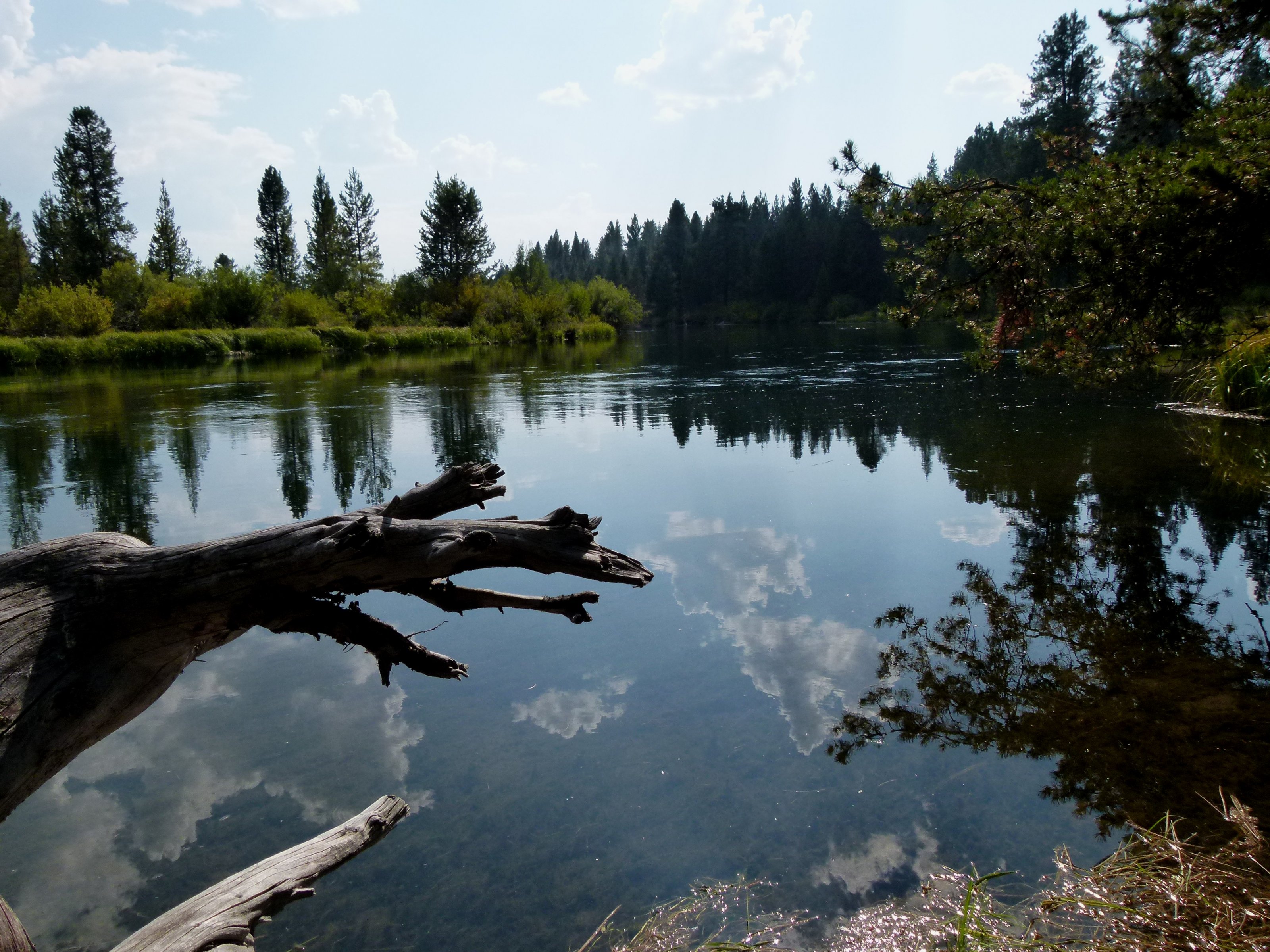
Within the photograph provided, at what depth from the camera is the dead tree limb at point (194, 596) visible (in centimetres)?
259

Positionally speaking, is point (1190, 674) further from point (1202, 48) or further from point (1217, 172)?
point (1202, 48)

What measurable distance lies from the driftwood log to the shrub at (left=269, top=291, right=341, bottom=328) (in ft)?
166

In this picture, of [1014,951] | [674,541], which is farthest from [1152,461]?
[1014,951]

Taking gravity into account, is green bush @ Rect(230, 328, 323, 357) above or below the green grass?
above

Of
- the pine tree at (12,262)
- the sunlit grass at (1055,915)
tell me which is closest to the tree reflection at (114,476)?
the sunlit grass at (1055,915)

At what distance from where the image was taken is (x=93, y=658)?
2.74 metres

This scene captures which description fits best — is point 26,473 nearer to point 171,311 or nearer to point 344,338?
point 344,338

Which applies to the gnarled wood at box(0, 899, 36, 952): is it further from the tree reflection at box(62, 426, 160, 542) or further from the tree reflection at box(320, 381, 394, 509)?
the tree reflection at box(320, 381, 394, 509)

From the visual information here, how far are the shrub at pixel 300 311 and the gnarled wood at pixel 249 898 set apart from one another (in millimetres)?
51108

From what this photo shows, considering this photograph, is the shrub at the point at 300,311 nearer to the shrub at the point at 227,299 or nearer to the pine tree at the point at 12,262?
the shrub at the point at 227,299

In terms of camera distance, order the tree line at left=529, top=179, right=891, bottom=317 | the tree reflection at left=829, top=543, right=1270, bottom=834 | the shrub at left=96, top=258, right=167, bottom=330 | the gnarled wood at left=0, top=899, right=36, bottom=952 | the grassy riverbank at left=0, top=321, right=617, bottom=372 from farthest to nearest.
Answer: the tree line at left=529, top=179, right=891, bottom=317
the shrub at left=96, top=258, right=167, bottom=330
the grassy riverbank at left=0, top=321, right=617, bottom=372
the tree reflection at left=829, top=543, right=1270, bottom=834
the gnarled wood at left=0, top=899, right=36, bottom=952

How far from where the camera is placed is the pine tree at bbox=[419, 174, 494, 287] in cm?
7031

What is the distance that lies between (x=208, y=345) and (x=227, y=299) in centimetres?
869

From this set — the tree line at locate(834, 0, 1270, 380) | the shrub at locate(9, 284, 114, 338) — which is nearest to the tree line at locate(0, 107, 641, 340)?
the shrub at locate(9, 284, 114, 338)
